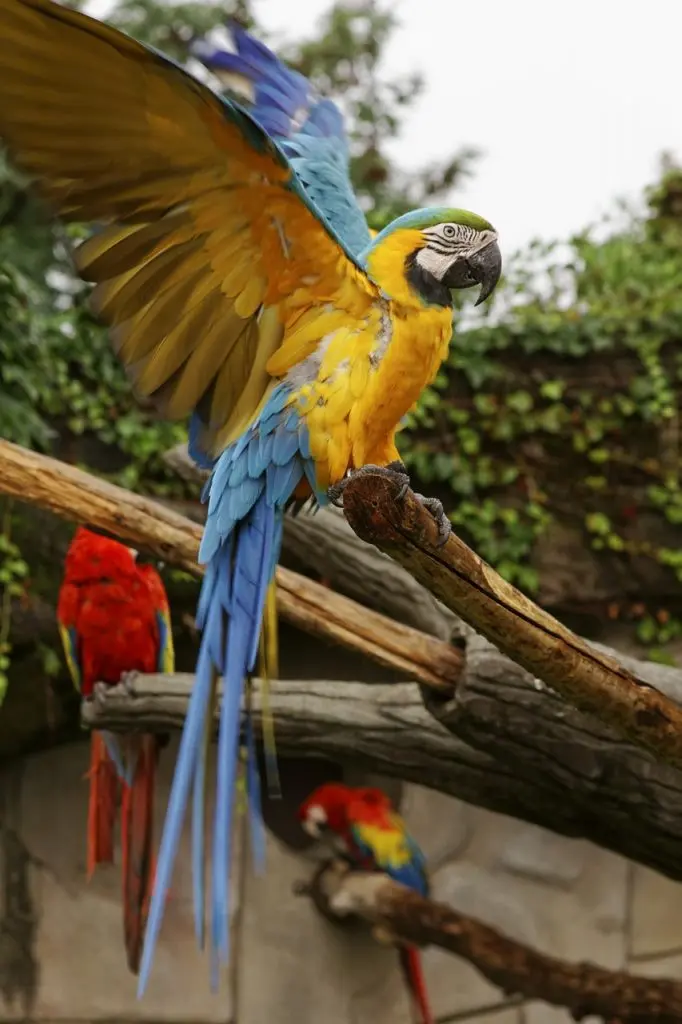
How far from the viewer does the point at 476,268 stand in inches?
48.6

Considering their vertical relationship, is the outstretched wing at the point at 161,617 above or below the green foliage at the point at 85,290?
below

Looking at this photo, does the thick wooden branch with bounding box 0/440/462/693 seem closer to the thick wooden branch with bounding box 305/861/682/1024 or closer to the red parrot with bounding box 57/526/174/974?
the red parrot with bounding box 57/526/174/974

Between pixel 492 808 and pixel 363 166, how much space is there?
2334 millimetres

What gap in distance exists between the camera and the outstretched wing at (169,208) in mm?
970

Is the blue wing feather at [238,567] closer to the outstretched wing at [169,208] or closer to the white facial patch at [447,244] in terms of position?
the outstretched wing at [169,208]

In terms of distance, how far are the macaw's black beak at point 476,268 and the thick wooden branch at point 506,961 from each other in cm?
159

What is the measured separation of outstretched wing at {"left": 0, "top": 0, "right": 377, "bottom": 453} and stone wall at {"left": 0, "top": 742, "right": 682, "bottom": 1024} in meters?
1.89

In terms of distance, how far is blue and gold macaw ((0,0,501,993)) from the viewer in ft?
3.39

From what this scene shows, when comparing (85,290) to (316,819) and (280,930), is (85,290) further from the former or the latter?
(280,930)

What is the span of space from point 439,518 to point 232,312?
339mm

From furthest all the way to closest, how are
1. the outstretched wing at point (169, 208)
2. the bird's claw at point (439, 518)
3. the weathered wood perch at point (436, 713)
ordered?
the weathered wood perch at point (436, 713)
the bird's claw at point (439, 518)
the outstretched wing at point (169, 208)

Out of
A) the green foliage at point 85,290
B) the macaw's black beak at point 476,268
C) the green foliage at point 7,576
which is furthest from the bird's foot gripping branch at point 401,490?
the green foliage at point 7,576

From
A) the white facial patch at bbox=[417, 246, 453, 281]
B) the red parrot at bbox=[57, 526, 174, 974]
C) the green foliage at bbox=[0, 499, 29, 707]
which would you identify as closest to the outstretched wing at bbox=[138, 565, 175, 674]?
the red parrot at bbox=[57, 526, 174, 974]

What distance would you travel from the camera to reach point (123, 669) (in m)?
2.14
